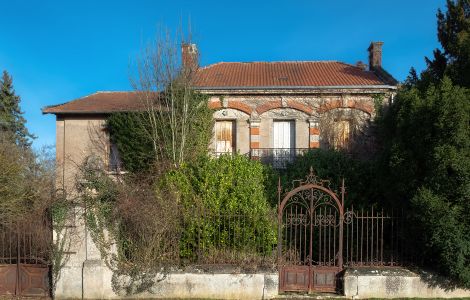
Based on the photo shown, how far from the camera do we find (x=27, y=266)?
8469 millimetres

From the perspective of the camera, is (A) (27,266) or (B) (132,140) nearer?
(A) (27,266)

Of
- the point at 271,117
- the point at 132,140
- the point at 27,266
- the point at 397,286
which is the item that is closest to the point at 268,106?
the point at 271,117

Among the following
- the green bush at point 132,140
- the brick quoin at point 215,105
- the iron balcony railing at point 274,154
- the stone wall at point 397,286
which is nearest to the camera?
the stone wall at point 397,286

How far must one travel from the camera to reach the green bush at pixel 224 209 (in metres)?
9.13

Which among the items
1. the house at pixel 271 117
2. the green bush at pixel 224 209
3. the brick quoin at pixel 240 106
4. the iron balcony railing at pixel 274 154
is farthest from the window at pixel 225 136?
the green bush at pixel 224 209

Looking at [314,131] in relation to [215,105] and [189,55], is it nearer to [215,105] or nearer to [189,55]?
[215,105]

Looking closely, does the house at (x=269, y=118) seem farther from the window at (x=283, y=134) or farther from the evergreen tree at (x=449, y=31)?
the evergreen tree at (x=449, y=31)

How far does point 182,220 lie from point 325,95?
32.1ft

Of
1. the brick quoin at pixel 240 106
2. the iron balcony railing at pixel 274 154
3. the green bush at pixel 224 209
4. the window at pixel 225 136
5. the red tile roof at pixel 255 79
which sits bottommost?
the green bush at pixel 224 209

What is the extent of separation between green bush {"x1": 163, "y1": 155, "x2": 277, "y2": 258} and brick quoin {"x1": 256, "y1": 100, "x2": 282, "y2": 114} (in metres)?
6.23

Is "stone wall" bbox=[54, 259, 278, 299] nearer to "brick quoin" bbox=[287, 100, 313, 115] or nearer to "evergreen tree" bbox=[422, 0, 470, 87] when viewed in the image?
"evergreen tree" bbox=[422, 0, 470, 87]

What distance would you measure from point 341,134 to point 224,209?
28.7ft

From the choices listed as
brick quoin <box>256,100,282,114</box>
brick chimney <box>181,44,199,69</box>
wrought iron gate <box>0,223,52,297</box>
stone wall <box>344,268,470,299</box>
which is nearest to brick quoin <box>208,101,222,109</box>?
brick quoin <box>256,100,282,114</box>

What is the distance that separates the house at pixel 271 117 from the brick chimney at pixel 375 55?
7.17ft
